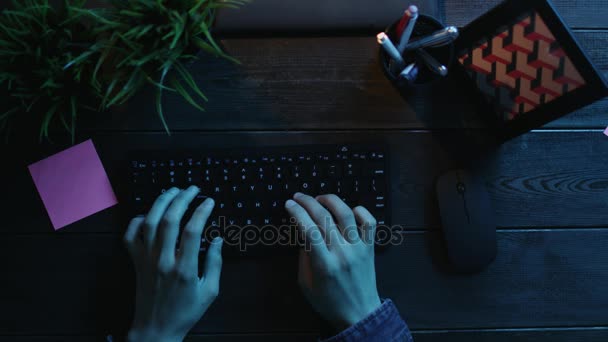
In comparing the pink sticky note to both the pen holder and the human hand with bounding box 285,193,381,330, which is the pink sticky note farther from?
the pen holder

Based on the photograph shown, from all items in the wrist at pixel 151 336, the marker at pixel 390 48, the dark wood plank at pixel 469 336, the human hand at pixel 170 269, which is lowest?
the dark wood plank at pixel 469 336

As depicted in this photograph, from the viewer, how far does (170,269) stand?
27.0 inches

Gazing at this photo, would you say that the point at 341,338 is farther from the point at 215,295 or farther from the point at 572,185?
the point at 572,185

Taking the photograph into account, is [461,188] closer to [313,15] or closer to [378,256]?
[378,256]

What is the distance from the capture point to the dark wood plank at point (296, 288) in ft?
2.47

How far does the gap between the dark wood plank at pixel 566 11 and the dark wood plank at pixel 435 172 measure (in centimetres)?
20

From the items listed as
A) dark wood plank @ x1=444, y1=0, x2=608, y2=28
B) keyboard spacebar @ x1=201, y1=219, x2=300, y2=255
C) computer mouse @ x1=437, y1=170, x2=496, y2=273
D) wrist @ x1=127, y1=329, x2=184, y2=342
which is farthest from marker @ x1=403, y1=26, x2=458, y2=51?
wrist @ x1=127, y1=329, x2=184, y2=342

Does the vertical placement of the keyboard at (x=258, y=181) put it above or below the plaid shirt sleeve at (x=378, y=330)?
above

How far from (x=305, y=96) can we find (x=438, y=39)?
238 millimetres

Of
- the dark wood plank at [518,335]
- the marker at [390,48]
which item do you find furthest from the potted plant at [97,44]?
the dark wood plank at [518,335]

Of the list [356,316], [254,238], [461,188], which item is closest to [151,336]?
[254,238]

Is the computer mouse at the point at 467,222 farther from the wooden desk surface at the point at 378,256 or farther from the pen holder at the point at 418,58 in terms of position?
the pen holder at the point at 418,58

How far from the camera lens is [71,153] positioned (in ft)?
2.47

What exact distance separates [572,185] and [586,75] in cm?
32
